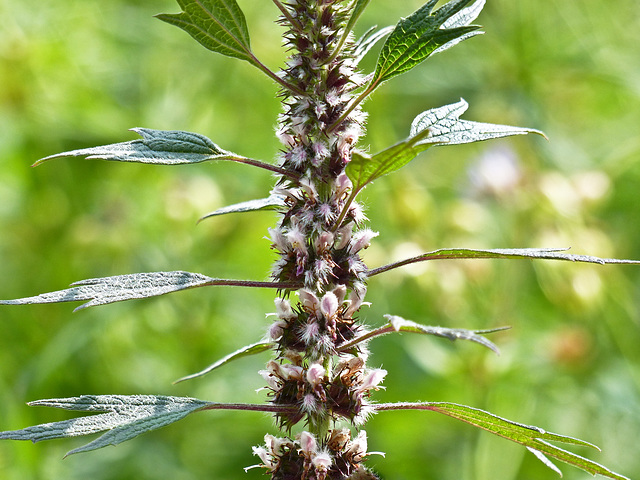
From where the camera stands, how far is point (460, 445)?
2824 mm

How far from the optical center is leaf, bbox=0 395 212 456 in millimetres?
885

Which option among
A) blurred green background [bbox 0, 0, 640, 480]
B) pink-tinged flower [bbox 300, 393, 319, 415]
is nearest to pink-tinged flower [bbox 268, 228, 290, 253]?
pink-tinged flower [bbox 300, 393, 319, 415]

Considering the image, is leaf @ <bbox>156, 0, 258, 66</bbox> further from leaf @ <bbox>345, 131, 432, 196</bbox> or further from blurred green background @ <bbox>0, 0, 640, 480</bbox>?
blurred green background @ <bbox>0, 0, 640, 480</bbox>

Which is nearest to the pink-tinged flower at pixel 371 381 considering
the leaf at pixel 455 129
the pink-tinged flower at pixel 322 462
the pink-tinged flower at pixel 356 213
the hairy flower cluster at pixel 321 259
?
the hairy flower cluster at pixel 321 259

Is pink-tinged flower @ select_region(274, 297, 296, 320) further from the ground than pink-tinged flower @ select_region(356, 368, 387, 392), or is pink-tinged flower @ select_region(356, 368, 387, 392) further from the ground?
pink-tinged flower @ select_region(274, 297, 296, 320)

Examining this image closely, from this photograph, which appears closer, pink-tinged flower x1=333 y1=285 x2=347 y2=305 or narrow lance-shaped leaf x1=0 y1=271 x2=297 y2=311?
narrow lance-shaped leaf x1=0 y1=271 x2=297 y2=311

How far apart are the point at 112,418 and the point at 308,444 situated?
0.83ft

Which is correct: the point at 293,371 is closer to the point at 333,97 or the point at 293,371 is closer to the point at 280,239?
the point at 280,239

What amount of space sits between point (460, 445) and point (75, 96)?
2039mm

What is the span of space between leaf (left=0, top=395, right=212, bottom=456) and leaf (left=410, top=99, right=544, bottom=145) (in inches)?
18.2

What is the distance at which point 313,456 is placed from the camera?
39.4 inches

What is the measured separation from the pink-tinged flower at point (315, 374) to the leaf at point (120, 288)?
179mm

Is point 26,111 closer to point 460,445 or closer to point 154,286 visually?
point 460,445

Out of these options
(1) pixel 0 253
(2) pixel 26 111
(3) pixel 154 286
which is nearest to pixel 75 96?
(2) pixel 26 111
